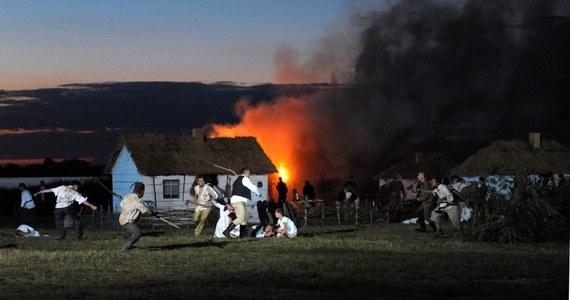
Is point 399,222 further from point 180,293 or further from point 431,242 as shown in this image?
point 180,293

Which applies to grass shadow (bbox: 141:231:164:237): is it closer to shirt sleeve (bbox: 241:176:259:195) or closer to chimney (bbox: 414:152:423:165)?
shirt sleeve (bbox: 241:176:259:195)

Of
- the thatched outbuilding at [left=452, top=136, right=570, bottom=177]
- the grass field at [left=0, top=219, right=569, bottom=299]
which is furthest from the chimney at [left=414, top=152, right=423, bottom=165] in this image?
the grass field at [left=0, top=219, right=569, bottom=299]

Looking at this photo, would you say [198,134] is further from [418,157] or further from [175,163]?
[418,157]

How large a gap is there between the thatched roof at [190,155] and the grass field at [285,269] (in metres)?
23.2

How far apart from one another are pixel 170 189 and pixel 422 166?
22.2 metres

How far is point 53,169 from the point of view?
391 feet

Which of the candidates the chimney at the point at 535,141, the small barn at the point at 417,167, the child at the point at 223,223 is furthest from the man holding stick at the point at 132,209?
the small barn at the point at 417,167

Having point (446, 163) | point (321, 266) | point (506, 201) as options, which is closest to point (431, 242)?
point (506, 201)

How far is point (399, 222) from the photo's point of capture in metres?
41.6

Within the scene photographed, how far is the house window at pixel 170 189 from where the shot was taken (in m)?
52.8

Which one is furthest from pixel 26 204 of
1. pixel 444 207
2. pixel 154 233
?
pixel 444 207

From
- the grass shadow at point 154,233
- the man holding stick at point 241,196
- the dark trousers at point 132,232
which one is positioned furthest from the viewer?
the grass shadow at point 154,233

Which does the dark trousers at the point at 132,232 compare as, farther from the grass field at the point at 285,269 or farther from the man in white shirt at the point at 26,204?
the man in white shirt at the point at 26,204

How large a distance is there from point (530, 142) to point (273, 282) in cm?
4326
